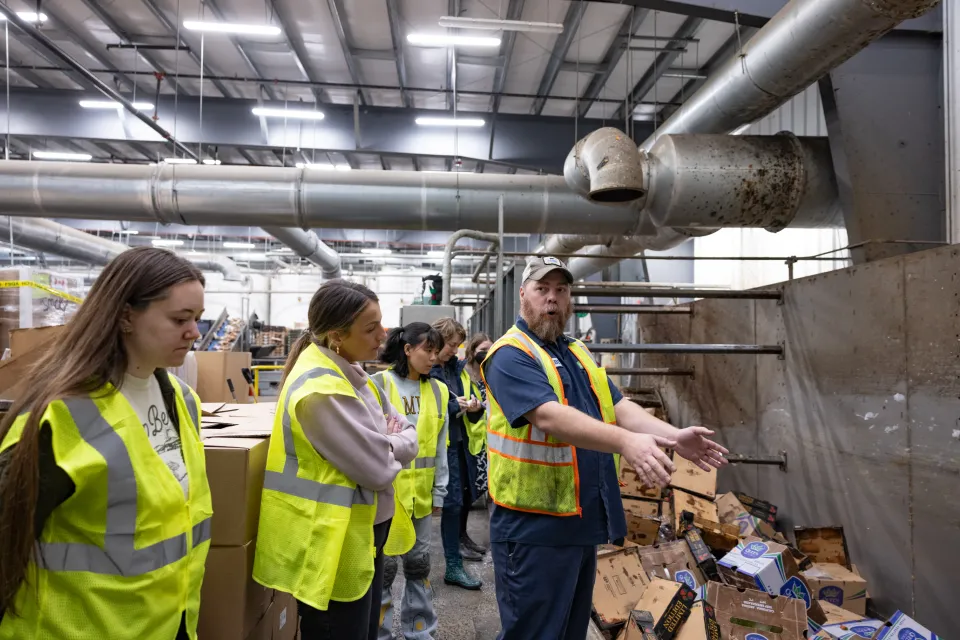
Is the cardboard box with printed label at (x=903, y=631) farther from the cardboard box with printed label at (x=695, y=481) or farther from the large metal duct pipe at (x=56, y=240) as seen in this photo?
the large metal duct pipe at (x=56, y=240)

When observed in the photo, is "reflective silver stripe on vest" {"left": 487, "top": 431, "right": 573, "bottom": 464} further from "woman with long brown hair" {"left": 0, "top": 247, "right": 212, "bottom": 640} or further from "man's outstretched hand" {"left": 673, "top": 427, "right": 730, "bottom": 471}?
"woman with long brown hair" {"left": 0, "top": 247, "right": 212, "bottom": 640}

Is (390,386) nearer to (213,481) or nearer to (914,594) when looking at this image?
(213,481)

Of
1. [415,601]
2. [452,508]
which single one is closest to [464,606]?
[452,508]

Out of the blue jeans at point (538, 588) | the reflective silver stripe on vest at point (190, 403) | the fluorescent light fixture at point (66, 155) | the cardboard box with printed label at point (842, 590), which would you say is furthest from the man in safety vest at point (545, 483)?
the fluorescent light fixture at point (66, 155)

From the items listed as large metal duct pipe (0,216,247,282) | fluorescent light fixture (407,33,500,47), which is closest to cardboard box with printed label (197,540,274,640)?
fluorescent light fixture (407,33,500,47)

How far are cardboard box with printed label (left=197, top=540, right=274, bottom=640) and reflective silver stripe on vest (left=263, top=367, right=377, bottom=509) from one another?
210 millimetres

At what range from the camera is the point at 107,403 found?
1.07 metres

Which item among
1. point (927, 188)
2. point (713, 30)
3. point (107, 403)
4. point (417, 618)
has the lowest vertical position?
point (417, 618)

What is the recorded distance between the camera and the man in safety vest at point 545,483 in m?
1.73

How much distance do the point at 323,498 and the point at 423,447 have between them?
135cm

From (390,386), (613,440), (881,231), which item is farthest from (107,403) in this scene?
(881,231)

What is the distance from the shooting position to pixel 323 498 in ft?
5.01

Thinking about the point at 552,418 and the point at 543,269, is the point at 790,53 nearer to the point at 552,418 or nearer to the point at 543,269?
the point at 543,269

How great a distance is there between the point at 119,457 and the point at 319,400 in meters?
0.53
